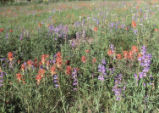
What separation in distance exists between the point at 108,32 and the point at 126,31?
447mm

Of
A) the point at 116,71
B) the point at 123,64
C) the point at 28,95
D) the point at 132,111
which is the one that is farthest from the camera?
the point at 123,64

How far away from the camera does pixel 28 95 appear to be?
2064mm

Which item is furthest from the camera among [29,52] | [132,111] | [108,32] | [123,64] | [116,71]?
[108,32]

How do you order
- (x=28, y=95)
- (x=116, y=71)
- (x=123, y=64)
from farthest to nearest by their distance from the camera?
(x=123, y=64) < (x=116, y=71) < (x=28, y=95)

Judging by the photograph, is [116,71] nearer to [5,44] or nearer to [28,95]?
[28,95]

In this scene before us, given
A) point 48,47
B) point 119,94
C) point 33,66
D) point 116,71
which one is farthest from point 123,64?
point 48,47

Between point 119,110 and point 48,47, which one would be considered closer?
point 119,110

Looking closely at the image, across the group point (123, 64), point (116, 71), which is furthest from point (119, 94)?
point (123, 64)

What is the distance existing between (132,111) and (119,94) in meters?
0.21

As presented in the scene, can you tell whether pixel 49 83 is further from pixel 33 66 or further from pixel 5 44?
pixel 5 44

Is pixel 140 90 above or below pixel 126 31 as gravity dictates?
below

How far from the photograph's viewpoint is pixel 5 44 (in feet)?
12.7

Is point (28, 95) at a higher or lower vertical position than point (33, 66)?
lower

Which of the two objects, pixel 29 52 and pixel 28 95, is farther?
pixel 29 52
